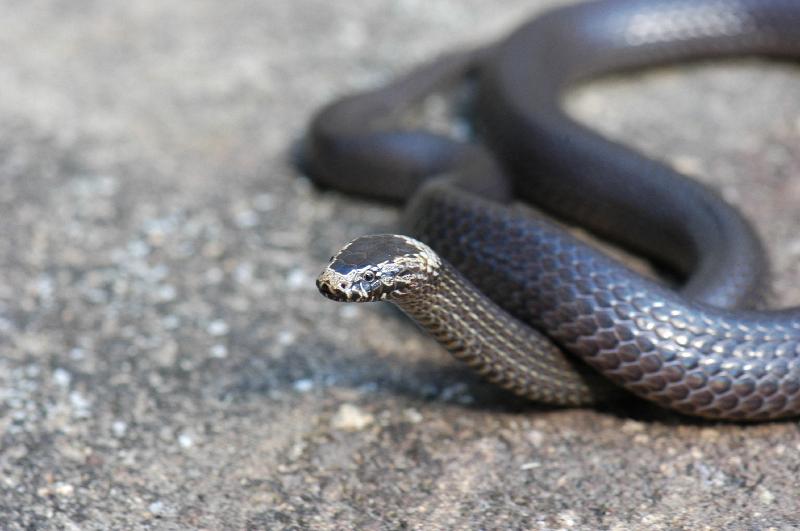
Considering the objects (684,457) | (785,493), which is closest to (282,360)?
(684,457)

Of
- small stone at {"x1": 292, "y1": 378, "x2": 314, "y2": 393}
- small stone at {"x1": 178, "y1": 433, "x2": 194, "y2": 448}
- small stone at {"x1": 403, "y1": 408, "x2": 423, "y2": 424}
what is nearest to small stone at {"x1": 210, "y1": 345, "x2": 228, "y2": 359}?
small stone at {"x1": 292, "y1": 378, "x2": 314, "y2": 393}

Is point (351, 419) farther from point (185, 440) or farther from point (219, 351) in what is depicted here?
point (219, 351)

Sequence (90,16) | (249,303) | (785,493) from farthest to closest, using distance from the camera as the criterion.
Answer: (90,16)
(249,303)
(785,493)

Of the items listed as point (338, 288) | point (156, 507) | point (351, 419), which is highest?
point (338, 288)

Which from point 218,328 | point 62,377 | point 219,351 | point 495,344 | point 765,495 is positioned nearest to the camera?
point 765,495

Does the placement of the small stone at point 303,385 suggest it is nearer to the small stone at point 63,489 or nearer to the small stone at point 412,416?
the small stone at point 412,416

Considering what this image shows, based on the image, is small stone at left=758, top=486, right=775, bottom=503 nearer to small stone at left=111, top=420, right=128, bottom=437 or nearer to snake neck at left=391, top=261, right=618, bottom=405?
snake neck at left=391, top=261, right=618, bottom=405

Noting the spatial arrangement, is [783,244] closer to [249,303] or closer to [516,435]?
[516,435]

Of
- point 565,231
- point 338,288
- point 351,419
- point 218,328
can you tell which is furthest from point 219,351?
point 565,231
